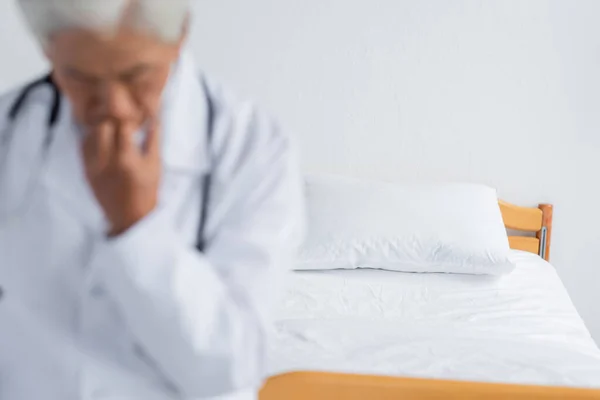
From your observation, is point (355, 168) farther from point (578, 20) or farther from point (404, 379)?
point (404, 379)

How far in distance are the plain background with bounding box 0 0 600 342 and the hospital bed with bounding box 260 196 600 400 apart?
43 cm

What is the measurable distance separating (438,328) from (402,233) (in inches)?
19.7

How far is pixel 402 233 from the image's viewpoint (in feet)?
7.00

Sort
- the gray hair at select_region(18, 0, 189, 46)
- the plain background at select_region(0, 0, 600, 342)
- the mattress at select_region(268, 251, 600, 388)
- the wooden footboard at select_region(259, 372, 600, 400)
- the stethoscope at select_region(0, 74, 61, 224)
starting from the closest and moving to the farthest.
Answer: the gray hair at select_region(18, 0, 189, 46)
the stethoscope at select_region(0, 74, 61, 224)
the wooden footboard at select_region(259, 372, 600, 400)
the mattress at select_region(268, 251, 600, 388)
the plain background at select_region(0, 0, 600, 342)

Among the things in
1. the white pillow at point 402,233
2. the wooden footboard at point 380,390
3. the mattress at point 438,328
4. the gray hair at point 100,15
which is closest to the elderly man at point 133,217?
the gray hair at point 100,15

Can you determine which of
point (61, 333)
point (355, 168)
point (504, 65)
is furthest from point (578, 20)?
point (61, 333)

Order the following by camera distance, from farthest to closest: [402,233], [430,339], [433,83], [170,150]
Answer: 1. [433,83]
2. [402,233]
3. [430,339]
4. [170,150]

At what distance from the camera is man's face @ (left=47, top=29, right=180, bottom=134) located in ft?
1.50

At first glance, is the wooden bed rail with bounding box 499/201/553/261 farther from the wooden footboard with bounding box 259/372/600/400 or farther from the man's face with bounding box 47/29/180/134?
the man's face with bounding box 47/29/180/134

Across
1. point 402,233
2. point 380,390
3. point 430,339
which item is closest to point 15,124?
point 380,390

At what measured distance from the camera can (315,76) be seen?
2.45m

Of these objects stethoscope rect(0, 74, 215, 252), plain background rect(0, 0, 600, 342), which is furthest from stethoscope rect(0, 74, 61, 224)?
plain background rect(0, 0, 600, 342)

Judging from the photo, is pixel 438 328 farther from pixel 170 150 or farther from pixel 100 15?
pixel 100 15

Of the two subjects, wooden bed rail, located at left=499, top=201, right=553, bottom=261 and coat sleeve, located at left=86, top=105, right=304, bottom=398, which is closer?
coat sleeve, located at left=86, top=105, right=304, bottom=398
